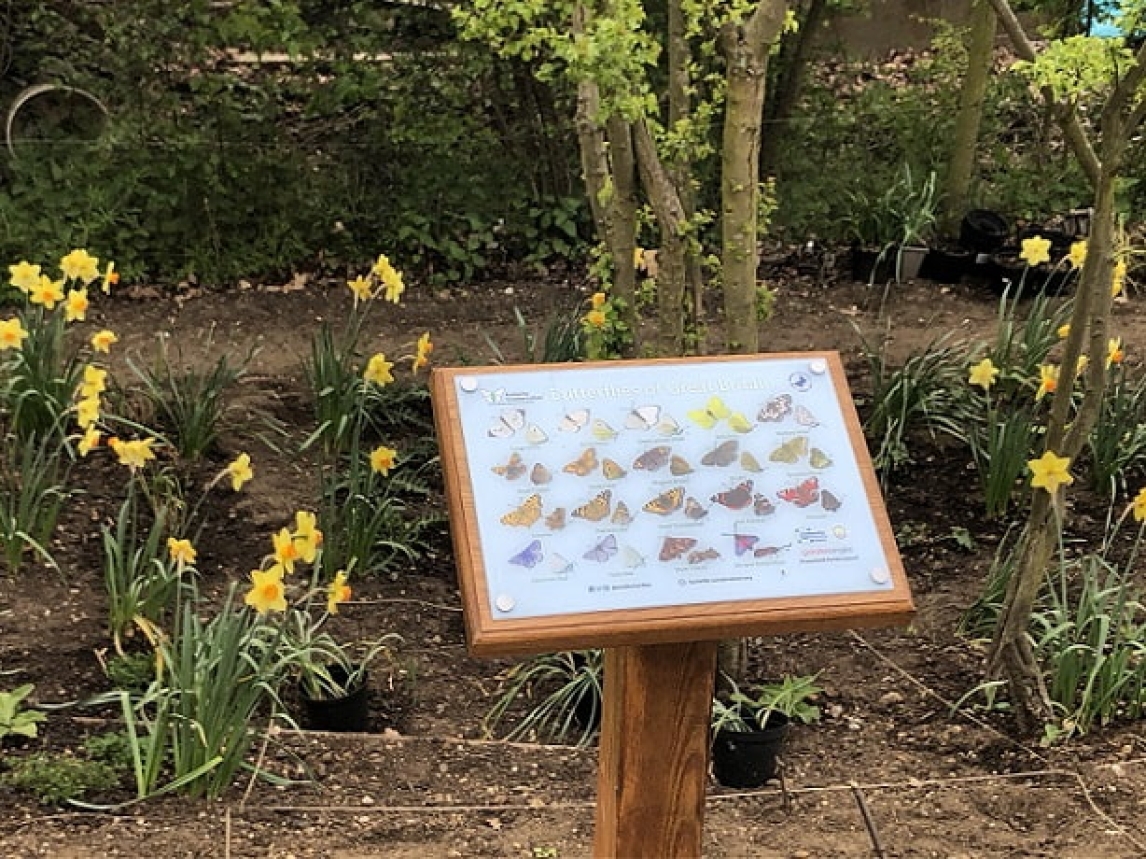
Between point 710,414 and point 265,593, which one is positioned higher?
point 710,414

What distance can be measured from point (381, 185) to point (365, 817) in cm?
419

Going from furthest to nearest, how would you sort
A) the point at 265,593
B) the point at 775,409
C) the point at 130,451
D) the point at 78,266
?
1. the point at 78,266
2. the point at 130,451
3. the point at 265,593
4. the point at 775,409

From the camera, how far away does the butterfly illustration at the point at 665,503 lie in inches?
82.7

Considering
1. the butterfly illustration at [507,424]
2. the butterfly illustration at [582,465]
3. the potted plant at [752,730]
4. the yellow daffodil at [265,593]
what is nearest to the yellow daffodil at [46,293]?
the yellow daffodil at [265,593]

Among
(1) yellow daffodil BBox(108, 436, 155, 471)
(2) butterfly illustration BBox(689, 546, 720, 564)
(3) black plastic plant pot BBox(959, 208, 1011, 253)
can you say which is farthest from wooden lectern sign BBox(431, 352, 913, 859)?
(3) black plastic plant pot BBox(959, 208, 1011, 253)

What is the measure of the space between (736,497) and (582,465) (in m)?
0.22

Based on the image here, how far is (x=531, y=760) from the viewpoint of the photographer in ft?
10.6

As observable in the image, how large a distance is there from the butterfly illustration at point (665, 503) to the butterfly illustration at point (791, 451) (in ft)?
0.53

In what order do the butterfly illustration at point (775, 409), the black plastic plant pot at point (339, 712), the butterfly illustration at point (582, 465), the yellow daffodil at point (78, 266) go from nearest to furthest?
the butterfly illustration at point (582, 465), the butterfly illustration at point (775, 409), the black plastic plant pot at point (339, 712), the yellow daffodil at point (78, 266)

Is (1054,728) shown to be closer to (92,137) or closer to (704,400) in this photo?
(704,400)

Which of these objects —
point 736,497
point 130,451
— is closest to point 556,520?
point 736,497

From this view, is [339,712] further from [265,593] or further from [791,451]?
[791,451]

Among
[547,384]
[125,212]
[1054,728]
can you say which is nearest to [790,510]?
[547,384]

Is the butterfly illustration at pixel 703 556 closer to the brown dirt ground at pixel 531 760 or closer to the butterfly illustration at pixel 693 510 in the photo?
the butterfly illustration at pixel 693 510
